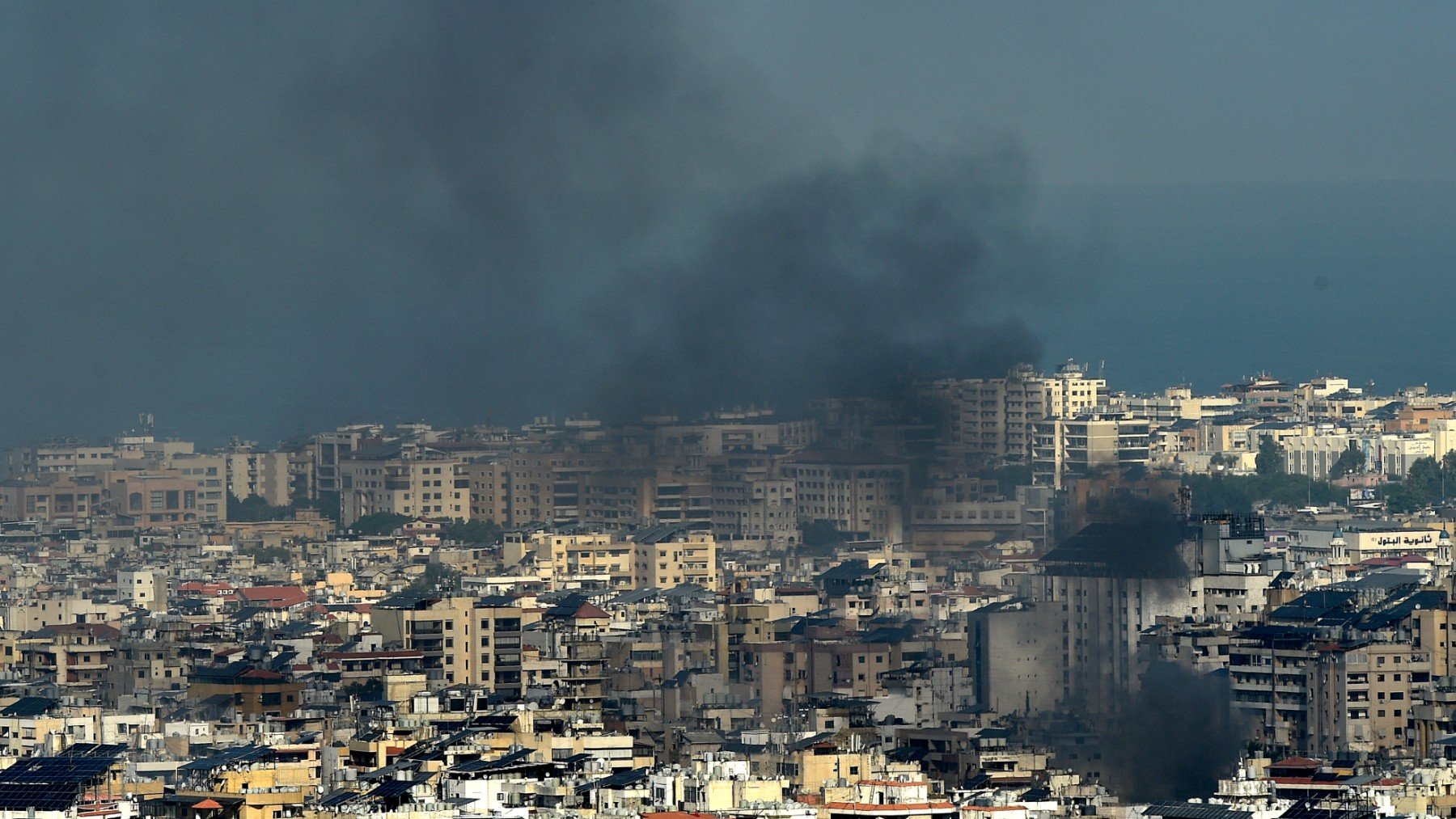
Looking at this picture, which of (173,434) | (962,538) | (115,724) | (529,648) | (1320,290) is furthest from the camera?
(1320,290)

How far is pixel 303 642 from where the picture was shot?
2056 inches

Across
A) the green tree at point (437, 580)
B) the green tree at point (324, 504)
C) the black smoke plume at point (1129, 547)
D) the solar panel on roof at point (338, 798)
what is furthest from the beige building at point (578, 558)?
the solar panel on roof at point (338, 798)

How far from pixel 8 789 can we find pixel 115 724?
10.9 m

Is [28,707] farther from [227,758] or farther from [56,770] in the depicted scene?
[56,770]

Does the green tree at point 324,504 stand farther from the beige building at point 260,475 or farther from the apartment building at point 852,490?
the apartment building at point 852,490

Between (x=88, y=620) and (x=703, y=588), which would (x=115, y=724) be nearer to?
(x=88, y=620)

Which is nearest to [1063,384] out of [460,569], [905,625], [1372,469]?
[1372,469]

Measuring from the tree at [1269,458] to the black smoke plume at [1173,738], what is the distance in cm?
4375

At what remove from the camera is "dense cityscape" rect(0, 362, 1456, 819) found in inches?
1340

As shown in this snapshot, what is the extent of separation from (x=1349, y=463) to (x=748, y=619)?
39.0 meters

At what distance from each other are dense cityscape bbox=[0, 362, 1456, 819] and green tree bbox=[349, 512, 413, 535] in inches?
4.0

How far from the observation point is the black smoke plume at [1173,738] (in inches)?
1467

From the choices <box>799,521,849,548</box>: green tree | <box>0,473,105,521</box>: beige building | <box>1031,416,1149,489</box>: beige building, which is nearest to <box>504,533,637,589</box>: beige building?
<box>799,521,849,548</box>: green tree

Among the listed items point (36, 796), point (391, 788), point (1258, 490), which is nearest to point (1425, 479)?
point (1258, 490)
